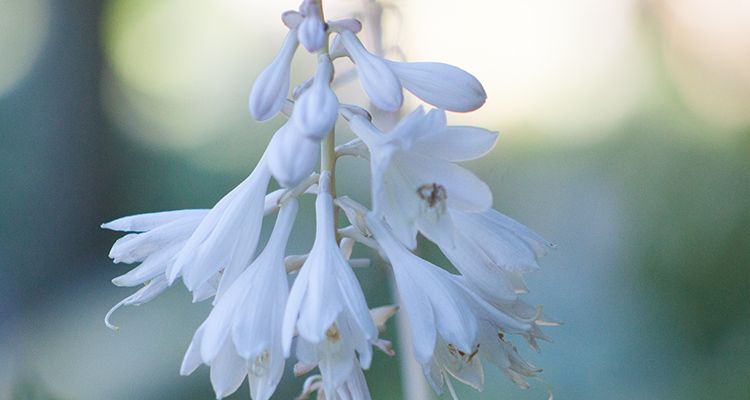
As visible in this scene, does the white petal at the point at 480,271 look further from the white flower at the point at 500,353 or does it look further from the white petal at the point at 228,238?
the white petal at the point at 228,238

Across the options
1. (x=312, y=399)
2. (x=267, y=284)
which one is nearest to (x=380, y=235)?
(x=267, y=284)

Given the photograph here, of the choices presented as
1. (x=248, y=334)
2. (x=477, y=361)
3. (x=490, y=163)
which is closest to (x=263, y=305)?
(x=248, y=334)

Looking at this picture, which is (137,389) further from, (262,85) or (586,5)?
(586,5)

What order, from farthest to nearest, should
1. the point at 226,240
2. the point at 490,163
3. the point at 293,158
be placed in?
the point at 490,163
the point at 226,240
the point at 293,158

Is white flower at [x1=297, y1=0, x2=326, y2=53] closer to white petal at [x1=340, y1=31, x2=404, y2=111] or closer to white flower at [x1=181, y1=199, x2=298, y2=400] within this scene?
white petal at [x1=340, y1=31, x2=404, y2=111]

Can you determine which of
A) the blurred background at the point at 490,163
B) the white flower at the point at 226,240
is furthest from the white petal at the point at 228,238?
the blurred background at the point at 490,163

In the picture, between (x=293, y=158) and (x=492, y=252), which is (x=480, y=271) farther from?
(x=293, y=158)
